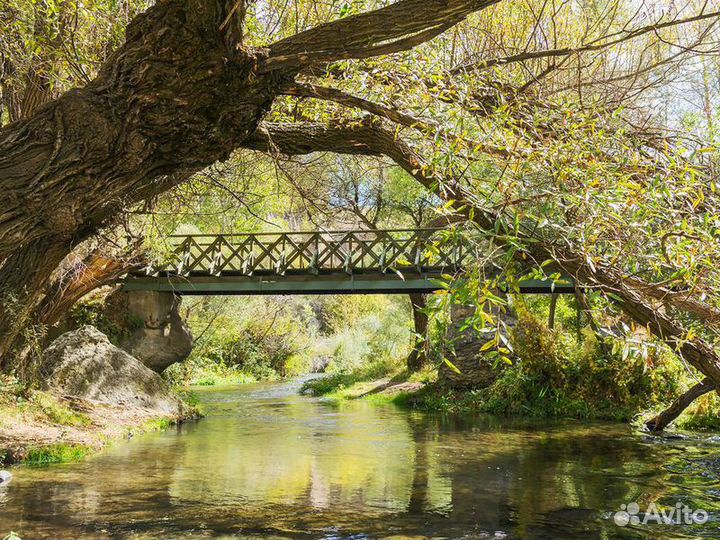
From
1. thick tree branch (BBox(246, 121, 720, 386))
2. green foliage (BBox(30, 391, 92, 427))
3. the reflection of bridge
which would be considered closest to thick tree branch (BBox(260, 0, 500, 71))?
thick tree branch (BBox(246, 121, 720, 386))

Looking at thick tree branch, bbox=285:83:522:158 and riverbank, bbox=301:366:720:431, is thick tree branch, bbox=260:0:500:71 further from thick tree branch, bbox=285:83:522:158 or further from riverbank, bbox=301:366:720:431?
riverbank, bbox=301:366:720:431

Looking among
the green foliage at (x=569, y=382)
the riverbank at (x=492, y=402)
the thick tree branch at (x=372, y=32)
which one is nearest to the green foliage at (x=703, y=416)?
the riverbank at (x=492, y=402)

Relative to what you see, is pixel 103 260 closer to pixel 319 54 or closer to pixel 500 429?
pixel 500 429

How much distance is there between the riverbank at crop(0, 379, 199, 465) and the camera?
27.8ft

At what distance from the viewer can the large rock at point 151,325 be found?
1828cm

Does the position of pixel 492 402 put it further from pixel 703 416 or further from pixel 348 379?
pixel 348 379

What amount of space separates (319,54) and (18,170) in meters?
1.69

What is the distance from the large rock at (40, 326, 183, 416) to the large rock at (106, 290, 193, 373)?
5648 mm

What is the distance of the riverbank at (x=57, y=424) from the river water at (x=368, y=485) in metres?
0.38

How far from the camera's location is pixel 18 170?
3666mm

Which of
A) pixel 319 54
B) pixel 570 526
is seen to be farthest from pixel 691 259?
pixel 570 526

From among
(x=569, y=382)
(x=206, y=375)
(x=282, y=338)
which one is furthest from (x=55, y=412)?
(x=282, y=338)

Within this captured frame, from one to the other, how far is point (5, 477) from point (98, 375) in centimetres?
464

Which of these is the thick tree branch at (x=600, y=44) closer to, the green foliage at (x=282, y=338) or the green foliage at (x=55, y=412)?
the green foliage at (x=55, y=412)
